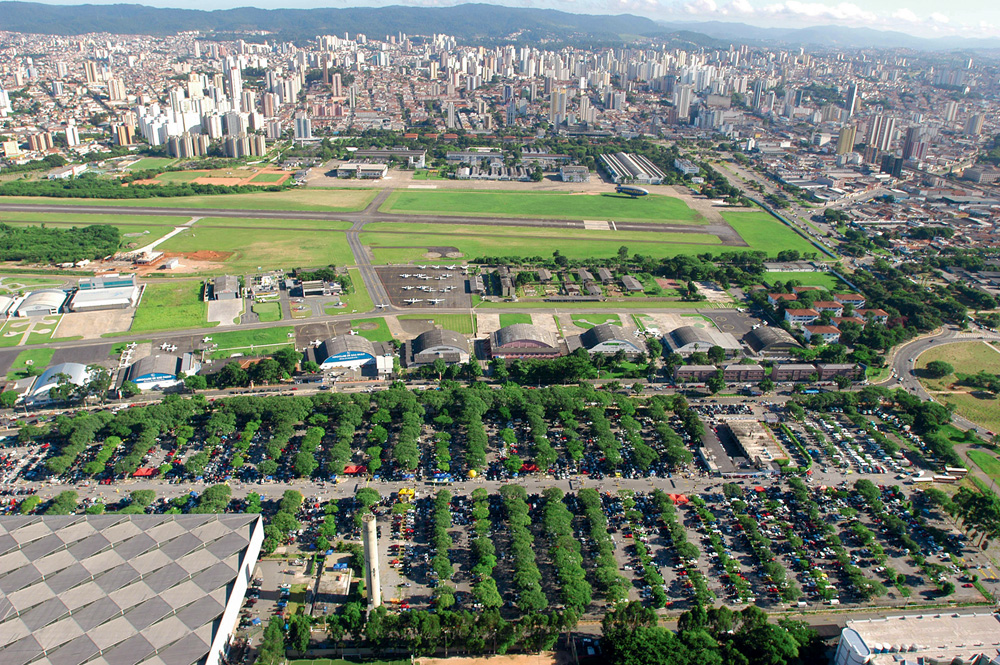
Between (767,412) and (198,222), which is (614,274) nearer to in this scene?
(767,412)

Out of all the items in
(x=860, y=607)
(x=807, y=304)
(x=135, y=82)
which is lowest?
(x=860, y=607)

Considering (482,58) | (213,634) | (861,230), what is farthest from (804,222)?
(482,58)

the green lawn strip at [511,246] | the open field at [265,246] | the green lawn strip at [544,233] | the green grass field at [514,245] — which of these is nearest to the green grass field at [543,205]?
the green lawn strip at [544,233]

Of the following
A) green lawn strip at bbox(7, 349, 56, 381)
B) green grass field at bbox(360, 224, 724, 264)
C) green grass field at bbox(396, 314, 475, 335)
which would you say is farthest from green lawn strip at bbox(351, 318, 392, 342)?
green lawn strip at bbox(7, 349, 56, 381)

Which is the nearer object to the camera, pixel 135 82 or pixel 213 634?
pixel 213 634

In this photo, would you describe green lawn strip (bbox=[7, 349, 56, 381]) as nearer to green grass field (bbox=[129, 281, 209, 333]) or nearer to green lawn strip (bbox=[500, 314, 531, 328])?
green grass field (bbox=[129, 281, 209, 333])

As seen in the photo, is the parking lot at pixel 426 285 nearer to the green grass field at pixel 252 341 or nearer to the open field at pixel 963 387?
the green grass field at pixel 252 341
